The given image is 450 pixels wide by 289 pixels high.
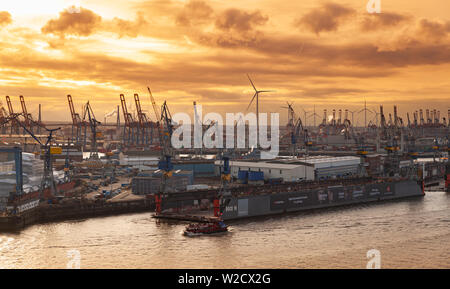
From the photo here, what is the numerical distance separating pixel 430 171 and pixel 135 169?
1323 inches

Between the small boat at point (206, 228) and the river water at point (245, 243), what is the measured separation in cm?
51

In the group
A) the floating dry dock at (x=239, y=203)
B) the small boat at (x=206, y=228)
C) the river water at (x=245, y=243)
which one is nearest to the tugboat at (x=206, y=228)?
the small boat at (x=206, y=228)

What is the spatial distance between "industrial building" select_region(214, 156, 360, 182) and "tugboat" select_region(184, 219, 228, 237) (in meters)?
19.3

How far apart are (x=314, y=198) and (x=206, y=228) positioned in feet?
39.2

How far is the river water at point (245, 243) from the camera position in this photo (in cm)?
1905

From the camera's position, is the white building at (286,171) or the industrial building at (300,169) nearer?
the white building at (286,171)

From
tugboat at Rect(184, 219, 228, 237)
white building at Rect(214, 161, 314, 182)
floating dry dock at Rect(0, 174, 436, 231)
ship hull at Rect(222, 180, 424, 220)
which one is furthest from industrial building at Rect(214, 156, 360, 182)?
tugboat at Rect(184, 219, 228, 237)

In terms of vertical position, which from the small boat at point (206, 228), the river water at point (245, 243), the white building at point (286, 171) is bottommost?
the river water at point (245, 243)

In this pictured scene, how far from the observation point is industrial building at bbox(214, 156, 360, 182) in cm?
4397

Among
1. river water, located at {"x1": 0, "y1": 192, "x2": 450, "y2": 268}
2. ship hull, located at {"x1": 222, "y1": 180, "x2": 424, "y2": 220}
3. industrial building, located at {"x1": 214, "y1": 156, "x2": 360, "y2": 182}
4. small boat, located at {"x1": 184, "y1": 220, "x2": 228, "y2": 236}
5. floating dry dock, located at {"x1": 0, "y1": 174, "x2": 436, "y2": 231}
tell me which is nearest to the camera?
river water, located at {"x1": 0, "y1": 192, "x2": 450, "y2": 268}

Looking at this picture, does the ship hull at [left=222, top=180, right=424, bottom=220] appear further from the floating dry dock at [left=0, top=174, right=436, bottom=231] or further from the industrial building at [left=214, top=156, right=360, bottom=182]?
the industrial building at [left=214, top=156, right=360, bottom=182]

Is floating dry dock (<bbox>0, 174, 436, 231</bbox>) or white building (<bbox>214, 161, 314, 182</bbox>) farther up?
white building (<bbox>214, 161, 314, 182</bbox>)

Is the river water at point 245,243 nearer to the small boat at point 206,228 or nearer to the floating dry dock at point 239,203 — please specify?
the small boat at point 206,228

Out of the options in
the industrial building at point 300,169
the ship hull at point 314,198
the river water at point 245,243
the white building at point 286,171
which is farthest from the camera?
the industrial building at point 300,169
